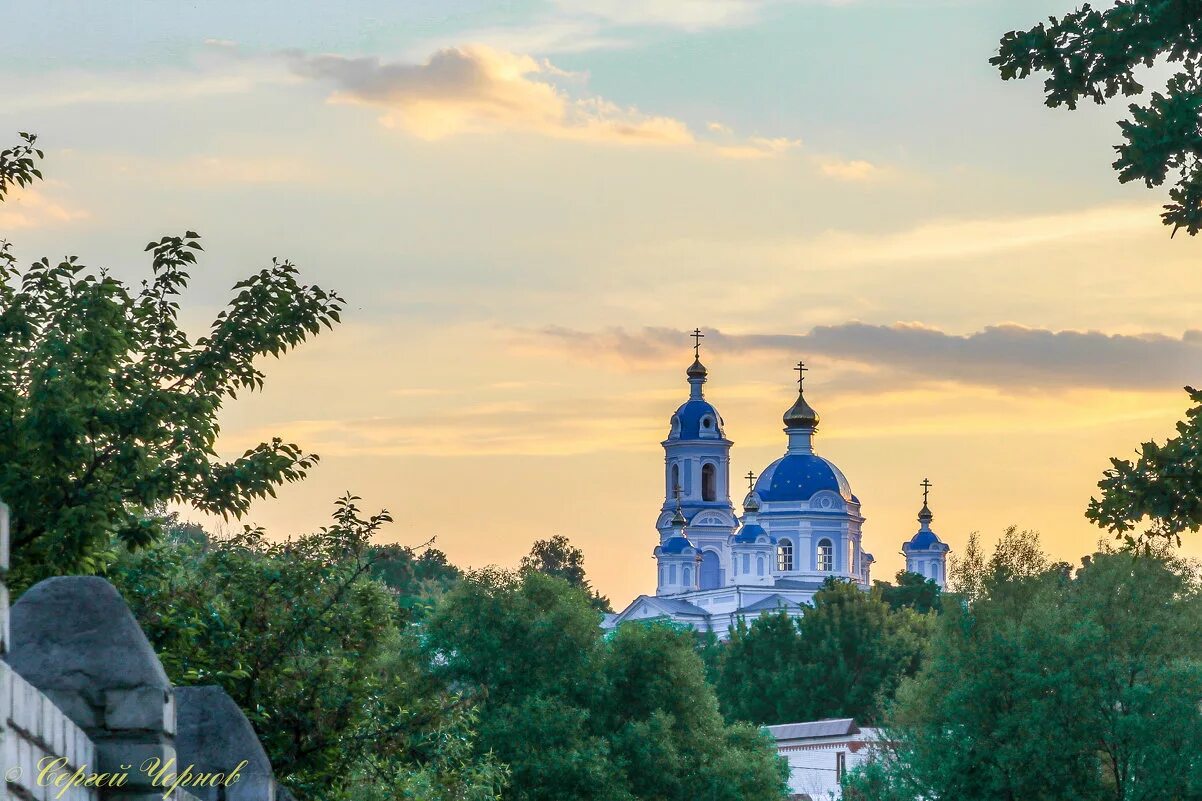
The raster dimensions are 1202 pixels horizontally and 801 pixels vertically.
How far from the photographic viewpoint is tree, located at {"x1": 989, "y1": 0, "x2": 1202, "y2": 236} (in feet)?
54.9

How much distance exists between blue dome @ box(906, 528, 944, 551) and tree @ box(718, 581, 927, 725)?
71.2 metres

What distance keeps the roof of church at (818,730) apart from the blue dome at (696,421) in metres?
99.2

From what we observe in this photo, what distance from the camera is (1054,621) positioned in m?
48.1

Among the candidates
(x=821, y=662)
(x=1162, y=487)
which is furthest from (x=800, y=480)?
(x=1162, y=487)

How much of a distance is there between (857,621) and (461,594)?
57.3m

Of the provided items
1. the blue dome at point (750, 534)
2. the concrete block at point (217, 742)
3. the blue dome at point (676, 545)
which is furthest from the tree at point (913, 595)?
the concrete block at point (217, 742)

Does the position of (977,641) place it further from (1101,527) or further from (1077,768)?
(1101,527)

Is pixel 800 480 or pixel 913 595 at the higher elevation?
pixel 800 480

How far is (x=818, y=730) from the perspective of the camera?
77.3 metres

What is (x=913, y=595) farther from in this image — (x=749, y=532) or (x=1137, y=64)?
(x=1137, y=64)

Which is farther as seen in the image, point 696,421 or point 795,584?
point 696,421

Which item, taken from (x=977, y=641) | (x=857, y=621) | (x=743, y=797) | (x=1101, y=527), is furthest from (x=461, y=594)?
(x=857, y=621)

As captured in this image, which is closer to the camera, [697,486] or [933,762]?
[933,762]

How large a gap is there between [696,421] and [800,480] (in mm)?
12716
